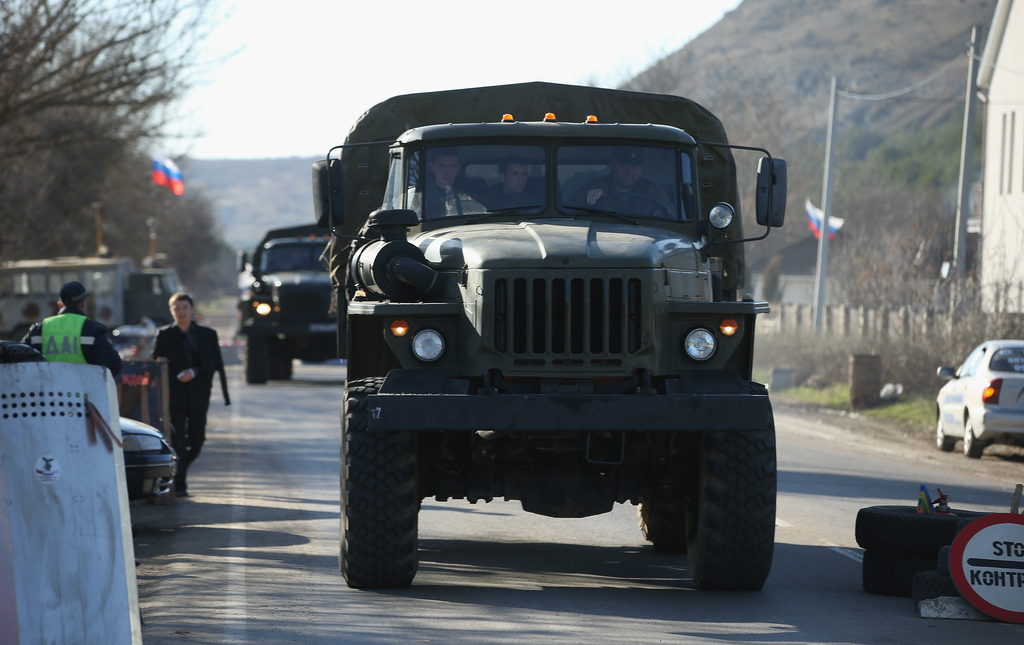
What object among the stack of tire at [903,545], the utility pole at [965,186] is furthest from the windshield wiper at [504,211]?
the utility pole at [965,186]

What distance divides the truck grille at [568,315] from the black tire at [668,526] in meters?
2.17

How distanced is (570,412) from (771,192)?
2.68m

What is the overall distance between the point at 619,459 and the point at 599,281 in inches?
39.3

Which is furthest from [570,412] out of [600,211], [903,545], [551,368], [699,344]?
[903,545]

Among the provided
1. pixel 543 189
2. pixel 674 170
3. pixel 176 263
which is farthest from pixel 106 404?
pixel 176 263

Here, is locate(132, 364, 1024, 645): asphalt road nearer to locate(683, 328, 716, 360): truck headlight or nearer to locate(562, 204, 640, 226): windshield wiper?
locate(683, 328, 716, 360): truck headlight

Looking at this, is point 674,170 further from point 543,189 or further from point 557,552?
point 557,552

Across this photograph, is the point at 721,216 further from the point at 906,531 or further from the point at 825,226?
the point at 825,226

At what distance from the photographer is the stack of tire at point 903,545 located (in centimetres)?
798

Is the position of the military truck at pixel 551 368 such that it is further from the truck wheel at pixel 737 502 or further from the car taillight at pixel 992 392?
the car taillight at pixel 992 392

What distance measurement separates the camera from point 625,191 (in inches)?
364

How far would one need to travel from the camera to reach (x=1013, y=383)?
640 inches

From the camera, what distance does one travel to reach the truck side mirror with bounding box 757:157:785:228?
9.34m

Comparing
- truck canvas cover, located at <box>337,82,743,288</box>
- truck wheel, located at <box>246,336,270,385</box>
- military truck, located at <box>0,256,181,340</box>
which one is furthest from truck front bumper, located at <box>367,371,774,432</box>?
military truck, located at <box>0,256,181,340</box>
